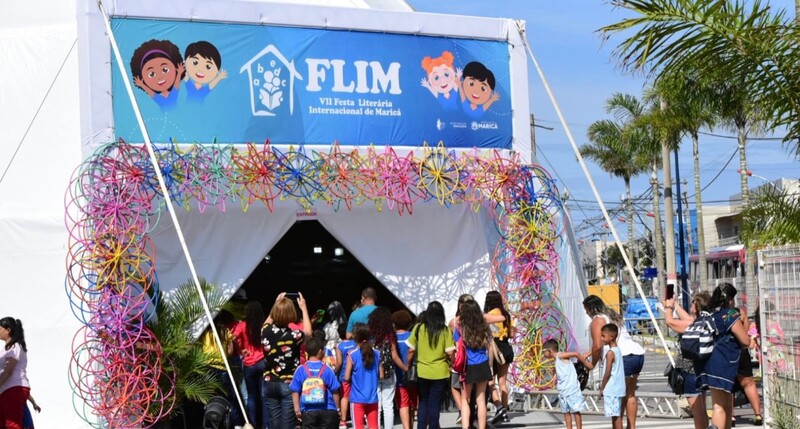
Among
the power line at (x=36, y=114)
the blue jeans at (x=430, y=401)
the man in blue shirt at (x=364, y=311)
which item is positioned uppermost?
the power line at (x=36, y=114)

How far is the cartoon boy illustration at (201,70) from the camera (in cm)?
1509

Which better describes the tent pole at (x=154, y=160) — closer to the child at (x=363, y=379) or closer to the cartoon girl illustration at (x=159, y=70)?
the cartoon girl illustration at (x=159, y=70)

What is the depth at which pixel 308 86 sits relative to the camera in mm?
15727

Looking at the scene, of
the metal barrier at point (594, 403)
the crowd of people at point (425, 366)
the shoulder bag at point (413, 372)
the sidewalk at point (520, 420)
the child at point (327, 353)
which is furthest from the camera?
the metal barrier at point (594, 403)

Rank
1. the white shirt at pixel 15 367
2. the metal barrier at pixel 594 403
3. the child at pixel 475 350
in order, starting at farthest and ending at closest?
the metal barrier at pixel 594 403 < the child at pixel 475 350 < the white shirt at pixel 15 367

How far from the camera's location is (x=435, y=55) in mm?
16531

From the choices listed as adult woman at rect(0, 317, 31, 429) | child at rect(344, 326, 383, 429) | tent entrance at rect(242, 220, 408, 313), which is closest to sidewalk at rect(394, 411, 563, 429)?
child at rect(344, 326, 383, 429)

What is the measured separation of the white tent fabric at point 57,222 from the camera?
1438 centimetres

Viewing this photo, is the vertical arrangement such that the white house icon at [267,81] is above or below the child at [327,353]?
above

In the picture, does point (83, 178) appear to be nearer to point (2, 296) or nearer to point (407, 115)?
point (2, 296)

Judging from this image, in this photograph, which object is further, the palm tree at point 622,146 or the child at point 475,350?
the palm tree at point 622,146

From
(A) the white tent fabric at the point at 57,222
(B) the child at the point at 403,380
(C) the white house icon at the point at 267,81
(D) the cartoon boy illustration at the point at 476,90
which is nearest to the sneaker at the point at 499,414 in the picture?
(B) the child at the point at 403,380

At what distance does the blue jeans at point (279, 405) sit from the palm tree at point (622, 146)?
2477 centimetres

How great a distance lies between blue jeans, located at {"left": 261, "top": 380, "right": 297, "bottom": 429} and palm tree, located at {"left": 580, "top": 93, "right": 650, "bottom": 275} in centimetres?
2477
